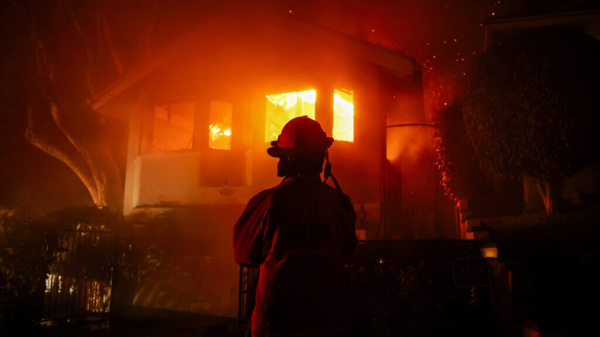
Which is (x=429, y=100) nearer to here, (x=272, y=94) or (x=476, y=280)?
(x=272, y=94)

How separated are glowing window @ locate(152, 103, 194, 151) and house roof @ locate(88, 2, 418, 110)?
1457mm

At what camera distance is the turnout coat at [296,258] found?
8.27ft

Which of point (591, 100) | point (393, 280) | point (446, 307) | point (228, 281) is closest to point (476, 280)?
point (446, 307)

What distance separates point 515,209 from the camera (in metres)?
11.3

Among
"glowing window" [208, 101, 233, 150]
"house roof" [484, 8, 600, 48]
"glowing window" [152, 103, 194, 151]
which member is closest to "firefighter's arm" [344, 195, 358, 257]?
"house roof" [484, 8, 600, 48]

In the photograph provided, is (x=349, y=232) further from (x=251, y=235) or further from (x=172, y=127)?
(x=172, y=127)

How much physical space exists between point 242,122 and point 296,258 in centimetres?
926

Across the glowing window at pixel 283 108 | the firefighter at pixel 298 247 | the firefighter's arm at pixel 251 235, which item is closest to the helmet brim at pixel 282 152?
the firefighter at pixel 298 247

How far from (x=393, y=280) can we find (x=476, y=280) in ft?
4.10

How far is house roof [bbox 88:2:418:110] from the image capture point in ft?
34.4

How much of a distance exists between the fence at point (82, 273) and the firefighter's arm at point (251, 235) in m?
8.21

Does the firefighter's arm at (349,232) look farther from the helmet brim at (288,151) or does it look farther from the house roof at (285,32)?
the house roof at (285,32)

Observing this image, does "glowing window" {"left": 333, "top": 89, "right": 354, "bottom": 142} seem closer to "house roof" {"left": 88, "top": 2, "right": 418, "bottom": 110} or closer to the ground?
"house roof" {"left": 88, "top": 2, "right": 418, "bottom": 110}

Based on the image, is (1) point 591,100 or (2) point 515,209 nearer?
(1) point 591,100
